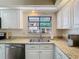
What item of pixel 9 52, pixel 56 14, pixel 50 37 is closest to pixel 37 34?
pixel 50 37

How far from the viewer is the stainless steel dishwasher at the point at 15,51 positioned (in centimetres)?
389

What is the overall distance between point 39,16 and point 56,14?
62 cm

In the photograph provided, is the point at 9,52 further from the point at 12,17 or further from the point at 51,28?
the point at 51,28

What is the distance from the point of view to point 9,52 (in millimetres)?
3924

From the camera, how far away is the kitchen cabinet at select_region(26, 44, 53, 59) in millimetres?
3918

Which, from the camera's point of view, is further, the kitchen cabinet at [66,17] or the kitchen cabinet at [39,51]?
the kitchen cabinet at [39,51]

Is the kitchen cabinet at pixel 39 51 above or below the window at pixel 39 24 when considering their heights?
below

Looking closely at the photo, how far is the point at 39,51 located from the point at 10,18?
1.42m

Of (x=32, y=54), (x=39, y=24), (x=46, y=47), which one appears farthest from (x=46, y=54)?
(x=39, y=24)

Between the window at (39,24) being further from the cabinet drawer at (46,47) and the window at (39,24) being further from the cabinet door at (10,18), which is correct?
the cabinet drawer at (46,47)

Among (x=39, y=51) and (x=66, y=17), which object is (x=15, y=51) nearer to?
(x=39, y=51)

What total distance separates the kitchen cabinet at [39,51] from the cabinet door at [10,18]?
93 centimetres

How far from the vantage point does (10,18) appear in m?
4.37

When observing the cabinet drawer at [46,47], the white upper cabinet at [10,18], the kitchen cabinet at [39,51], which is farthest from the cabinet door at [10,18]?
the cabinet drawer at [46,47]
